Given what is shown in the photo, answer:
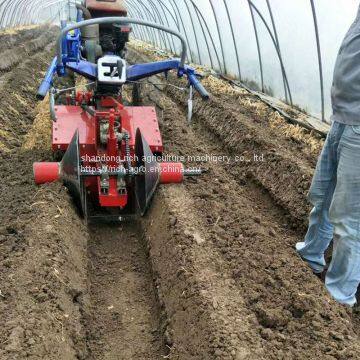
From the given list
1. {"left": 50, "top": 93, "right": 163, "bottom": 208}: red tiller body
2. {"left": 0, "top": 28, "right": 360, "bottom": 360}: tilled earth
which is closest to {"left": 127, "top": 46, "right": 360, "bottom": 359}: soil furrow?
{"left": 0, "top": 28, "right": 360, "bottom": 360}: tilled earth

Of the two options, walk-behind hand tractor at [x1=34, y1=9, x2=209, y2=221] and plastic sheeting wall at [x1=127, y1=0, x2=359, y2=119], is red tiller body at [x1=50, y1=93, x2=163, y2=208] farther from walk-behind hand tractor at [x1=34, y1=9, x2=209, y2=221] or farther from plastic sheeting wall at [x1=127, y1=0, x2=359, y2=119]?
plastic sheeting wall at [x1=127, y1=0, x2=359, y2=119]

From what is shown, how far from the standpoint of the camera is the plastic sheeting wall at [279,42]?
24.8 ft

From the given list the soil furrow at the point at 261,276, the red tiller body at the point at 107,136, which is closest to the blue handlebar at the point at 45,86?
the red tiller body at the point at 107,136

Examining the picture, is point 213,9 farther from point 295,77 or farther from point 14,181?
point 14,181

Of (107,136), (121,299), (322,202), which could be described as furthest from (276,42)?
(121,299)

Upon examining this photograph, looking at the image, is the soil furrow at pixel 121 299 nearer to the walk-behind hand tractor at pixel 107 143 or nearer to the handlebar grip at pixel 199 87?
the walk-behind hand tractor at pixel 107 143

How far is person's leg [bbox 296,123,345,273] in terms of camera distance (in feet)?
11.5

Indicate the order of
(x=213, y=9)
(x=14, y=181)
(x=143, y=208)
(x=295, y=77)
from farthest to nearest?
(x=213, y=9) < (x=295, y=77) < (x=14, y=181) < (x=143, y=208)

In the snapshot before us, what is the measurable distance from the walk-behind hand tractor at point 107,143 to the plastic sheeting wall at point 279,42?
12.8 feet

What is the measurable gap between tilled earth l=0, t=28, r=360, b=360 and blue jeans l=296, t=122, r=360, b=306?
199mm

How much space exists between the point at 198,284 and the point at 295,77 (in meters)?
6.70

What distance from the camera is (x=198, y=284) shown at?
3.15m

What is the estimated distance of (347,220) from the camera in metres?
3.26

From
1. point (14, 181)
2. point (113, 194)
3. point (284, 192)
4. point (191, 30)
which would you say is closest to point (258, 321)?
point (113, 194)
